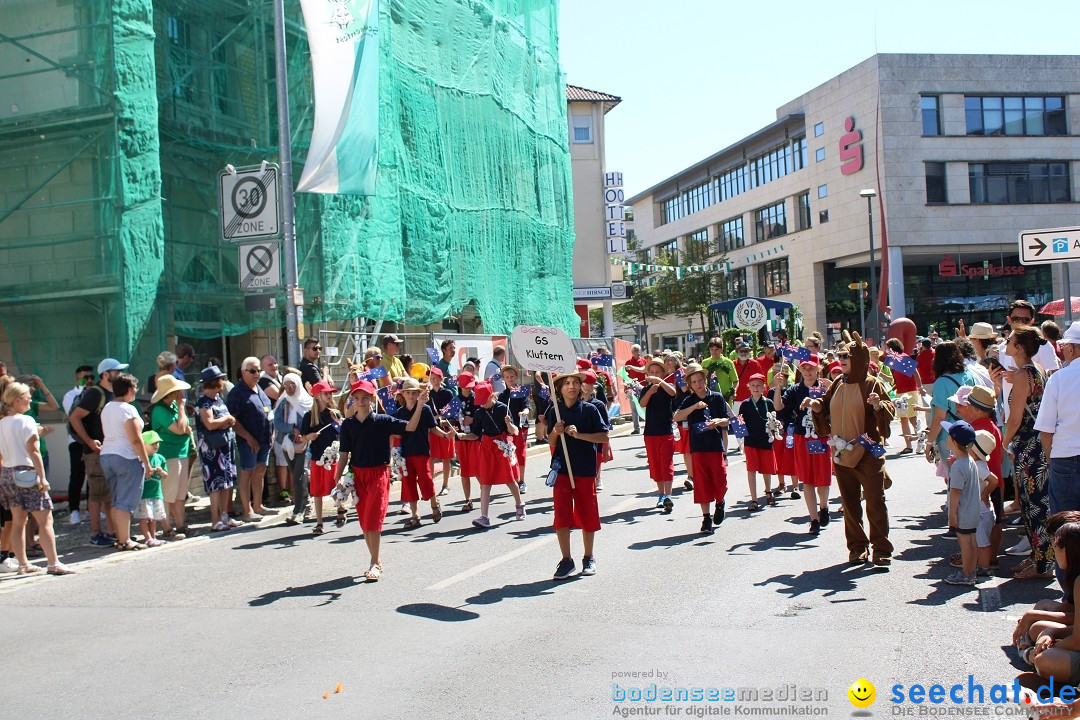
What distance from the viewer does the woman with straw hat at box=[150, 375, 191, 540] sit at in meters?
11.2

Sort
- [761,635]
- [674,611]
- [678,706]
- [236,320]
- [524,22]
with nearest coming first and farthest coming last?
[678,706] → [761,635] → [674,611] → [236,320] → [524,22]

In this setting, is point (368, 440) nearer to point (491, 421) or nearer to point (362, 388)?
point (362, 388)

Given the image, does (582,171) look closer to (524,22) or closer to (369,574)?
(524,22)

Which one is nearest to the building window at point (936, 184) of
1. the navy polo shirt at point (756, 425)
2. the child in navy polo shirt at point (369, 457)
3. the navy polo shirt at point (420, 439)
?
the navy polo shirt at point (756, 425)

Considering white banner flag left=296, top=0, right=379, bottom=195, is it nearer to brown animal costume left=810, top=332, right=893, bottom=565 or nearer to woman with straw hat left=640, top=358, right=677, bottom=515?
woman with straw hat left=640, top=358, right=677, bottom=515

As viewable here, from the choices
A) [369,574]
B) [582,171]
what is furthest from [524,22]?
[369,574]

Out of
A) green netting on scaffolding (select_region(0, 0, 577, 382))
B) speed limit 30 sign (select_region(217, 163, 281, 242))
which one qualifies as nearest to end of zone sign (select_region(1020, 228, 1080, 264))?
speed limit 30 sign (select_region(217, 163, 281, 242))

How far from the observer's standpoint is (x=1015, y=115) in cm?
5075

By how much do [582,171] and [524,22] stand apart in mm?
13998

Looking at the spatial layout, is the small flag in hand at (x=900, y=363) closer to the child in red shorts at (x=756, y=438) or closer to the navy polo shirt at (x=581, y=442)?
the child in red shorts at (x=756, y=438)

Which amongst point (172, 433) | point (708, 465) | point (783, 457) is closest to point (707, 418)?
point (708, 465)

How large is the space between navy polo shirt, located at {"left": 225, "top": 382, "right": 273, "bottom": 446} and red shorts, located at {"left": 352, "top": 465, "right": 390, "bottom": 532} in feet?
11.6

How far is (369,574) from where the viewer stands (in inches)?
336

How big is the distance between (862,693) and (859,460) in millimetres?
3435
